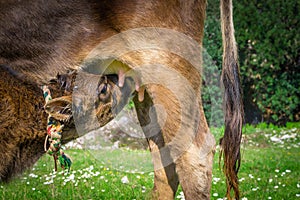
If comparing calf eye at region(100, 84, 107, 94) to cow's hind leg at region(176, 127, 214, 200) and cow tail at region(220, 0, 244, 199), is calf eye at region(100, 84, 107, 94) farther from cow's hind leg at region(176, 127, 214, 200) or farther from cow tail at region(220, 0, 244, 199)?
cow tail at region(220, 0, 244, 199)

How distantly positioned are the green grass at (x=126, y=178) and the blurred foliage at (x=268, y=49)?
7.77 ft

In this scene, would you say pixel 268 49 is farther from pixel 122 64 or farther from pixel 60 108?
pixel 60 108

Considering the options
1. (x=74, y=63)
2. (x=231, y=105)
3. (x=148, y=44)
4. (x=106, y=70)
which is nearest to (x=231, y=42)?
(x=231, y=105)

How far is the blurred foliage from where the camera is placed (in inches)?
361

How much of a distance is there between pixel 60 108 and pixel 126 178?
191 centimetres

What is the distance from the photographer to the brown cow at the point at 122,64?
10.4ft

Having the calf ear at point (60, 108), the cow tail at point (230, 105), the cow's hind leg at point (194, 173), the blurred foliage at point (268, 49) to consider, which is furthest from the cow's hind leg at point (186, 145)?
the blurred foliage at point (268, 49)

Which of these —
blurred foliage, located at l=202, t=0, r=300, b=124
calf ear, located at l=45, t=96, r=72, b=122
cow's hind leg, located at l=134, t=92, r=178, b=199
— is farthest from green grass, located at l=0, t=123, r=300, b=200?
blurred foliage, located at l=202, t=0, r=300, b=124

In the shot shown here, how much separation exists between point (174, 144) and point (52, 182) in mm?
1571

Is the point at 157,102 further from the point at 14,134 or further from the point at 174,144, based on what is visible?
the point at 14,134

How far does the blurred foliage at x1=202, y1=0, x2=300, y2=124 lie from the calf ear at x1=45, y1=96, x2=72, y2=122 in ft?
21.1

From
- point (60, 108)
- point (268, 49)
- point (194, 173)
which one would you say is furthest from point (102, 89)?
point (268, 49)

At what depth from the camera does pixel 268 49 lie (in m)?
9.21

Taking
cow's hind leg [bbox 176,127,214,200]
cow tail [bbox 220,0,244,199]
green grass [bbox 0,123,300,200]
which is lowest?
green grass [bbox 0,123,300,200]
